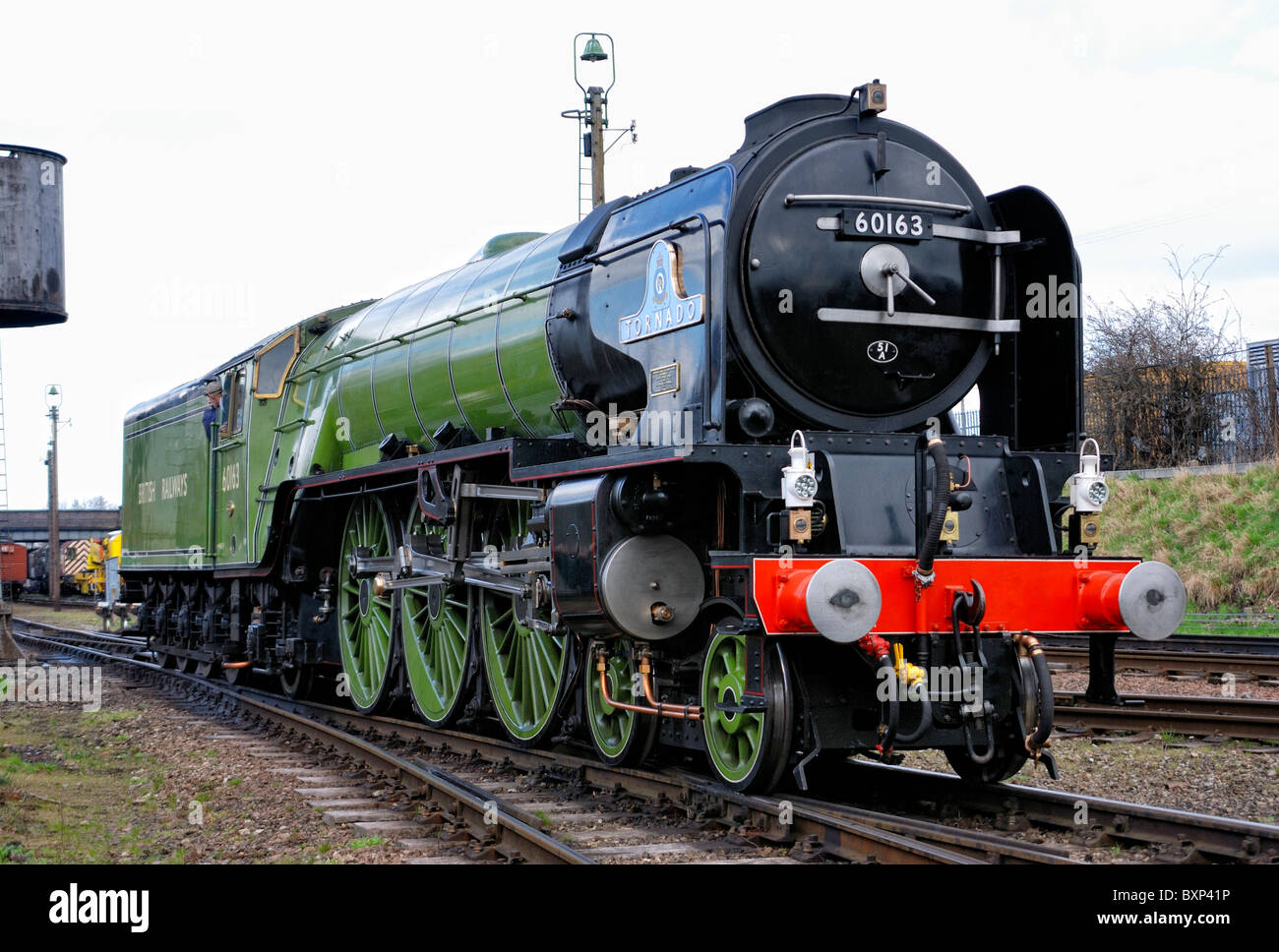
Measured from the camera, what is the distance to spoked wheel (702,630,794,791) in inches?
246

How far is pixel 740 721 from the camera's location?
6.60 meters

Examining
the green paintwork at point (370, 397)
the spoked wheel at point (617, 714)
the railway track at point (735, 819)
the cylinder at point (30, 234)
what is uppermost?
the cylinder at point (30, 234)

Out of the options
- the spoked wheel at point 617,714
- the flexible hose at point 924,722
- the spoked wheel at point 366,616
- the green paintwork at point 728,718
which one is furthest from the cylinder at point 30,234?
the flexible hose at point 924,722

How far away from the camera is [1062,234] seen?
23.1ft

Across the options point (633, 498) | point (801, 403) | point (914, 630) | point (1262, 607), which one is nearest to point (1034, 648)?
point (914, 630)

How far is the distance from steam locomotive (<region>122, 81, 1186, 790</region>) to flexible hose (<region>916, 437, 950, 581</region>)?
0.06ft

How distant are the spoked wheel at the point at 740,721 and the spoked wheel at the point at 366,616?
4.56 meters

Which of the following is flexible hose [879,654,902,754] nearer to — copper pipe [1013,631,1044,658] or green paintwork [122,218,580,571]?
copper pipe [1013,631,1044,658]

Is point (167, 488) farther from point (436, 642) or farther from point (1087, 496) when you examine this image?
point (1087, 496)

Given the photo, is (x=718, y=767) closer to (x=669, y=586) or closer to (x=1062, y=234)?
(x=669, y=586)

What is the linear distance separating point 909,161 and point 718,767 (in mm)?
3335

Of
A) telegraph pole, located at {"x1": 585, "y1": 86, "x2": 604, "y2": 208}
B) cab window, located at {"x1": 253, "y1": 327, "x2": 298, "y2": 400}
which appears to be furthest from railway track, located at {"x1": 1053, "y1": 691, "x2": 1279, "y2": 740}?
telegraph pole, located at {"x1": 585, "y1": 86, "x2": 604, "y2": 208}

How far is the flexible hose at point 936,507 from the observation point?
19.7 feet

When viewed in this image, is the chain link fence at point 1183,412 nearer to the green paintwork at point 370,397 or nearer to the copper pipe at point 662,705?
the green paintwork at point 370,397
